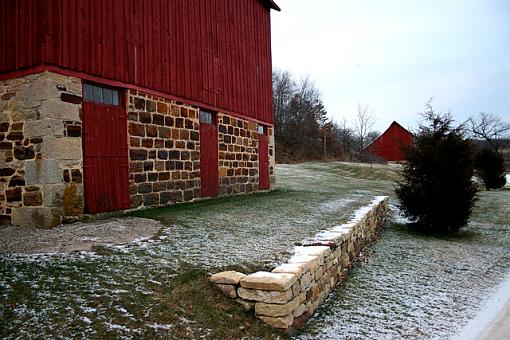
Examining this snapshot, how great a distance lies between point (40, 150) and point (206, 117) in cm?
497

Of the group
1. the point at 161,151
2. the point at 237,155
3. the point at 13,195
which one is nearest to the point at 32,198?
the point at 13,195

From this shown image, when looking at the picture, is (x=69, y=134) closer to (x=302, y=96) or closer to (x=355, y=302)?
(x=355, y=302)

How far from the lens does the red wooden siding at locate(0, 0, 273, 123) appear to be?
21.4 ft

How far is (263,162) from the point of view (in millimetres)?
13984

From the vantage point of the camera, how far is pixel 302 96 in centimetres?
5009

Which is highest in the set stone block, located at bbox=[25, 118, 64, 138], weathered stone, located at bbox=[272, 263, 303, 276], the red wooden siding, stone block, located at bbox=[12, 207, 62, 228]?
the red wooden siding

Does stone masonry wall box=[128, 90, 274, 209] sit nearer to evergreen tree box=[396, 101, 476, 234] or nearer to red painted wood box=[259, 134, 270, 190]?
red painted wood box=[259, 134, 270, 190]

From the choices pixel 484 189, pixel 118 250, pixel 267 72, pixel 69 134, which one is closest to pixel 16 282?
pixel 118 250

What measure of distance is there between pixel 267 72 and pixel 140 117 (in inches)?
292

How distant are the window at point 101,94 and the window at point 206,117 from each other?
9.88 ft

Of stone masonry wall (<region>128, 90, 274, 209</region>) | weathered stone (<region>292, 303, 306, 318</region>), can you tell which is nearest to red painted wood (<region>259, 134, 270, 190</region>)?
stone masonry wall (<region>128, 90, 274, 209</region>)

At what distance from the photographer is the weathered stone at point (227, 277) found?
13.4 ft

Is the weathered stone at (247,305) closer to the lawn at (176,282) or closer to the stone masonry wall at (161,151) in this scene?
the lawn at (176,282)

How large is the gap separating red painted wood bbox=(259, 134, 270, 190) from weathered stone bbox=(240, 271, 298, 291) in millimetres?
9593
